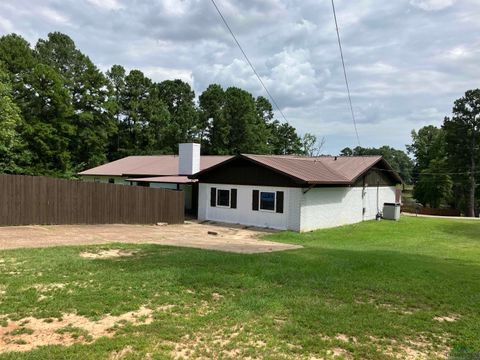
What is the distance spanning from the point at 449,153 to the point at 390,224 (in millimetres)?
31997

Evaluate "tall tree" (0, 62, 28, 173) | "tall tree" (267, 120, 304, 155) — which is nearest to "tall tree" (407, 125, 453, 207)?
"tall tree" (267, 120, 304, 155)

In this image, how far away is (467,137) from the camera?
161 ft

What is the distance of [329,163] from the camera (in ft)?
88.8

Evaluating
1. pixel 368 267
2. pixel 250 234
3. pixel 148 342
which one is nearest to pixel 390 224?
pixel 250 234

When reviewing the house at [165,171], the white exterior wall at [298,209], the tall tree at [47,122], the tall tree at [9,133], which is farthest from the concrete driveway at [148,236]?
the tall tree at [47,122]

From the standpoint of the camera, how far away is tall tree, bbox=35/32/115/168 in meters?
43.1

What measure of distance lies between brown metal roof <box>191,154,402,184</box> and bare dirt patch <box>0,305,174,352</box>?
1431 cm

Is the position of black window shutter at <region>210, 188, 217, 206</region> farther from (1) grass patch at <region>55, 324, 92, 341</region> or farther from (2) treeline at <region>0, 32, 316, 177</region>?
(1) grass patch at <region>55, 324, 92, 341</region>

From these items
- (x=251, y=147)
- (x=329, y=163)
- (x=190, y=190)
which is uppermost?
(x=251, y=147)

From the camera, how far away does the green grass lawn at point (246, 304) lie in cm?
468

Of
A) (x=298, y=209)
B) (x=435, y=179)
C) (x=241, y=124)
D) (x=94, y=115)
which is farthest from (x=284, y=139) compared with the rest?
(x=298, y=209)

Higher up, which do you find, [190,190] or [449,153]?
[449,153]

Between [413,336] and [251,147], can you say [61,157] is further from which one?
[413,336]

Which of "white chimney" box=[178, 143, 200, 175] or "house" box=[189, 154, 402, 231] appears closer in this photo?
"house" box=[189, 154, 402, 231]
